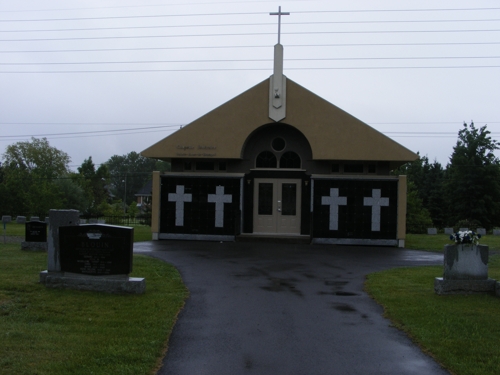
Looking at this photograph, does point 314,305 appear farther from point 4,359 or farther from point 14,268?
point 14,268

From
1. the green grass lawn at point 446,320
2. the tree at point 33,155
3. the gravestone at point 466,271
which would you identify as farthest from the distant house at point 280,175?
the tree at point 33,155

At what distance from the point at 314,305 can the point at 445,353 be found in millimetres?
3382

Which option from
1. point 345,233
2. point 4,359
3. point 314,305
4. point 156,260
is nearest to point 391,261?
point 345,233

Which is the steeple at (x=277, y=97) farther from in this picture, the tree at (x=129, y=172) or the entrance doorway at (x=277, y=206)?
the tree at (x=129, y=172)

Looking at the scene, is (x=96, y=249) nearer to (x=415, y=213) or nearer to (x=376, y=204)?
(x=376, y=204)

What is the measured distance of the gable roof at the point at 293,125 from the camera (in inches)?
925

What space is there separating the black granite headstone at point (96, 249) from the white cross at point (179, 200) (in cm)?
1366

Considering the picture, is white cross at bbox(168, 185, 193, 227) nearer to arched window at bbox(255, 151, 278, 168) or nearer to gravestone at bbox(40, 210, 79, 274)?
arched window at bbox(255, 151, 278, 168)

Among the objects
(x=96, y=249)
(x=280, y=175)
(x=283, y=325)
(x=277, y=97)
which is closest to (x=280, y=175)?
(x=280, y=175)

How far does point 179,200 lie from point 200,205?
3.14ft

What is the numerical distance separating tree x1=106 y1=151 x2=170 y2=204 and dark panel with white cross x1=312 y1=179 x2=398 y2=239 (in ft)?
348

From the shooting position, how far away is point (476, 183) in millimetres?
59000

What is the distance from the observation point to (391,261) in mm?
18047

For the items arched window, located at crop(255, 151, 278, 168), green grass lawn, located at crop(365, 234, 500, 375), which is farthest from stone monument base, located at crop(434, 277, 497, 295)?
arched window, located at crop(255, 151, 278, 168)
